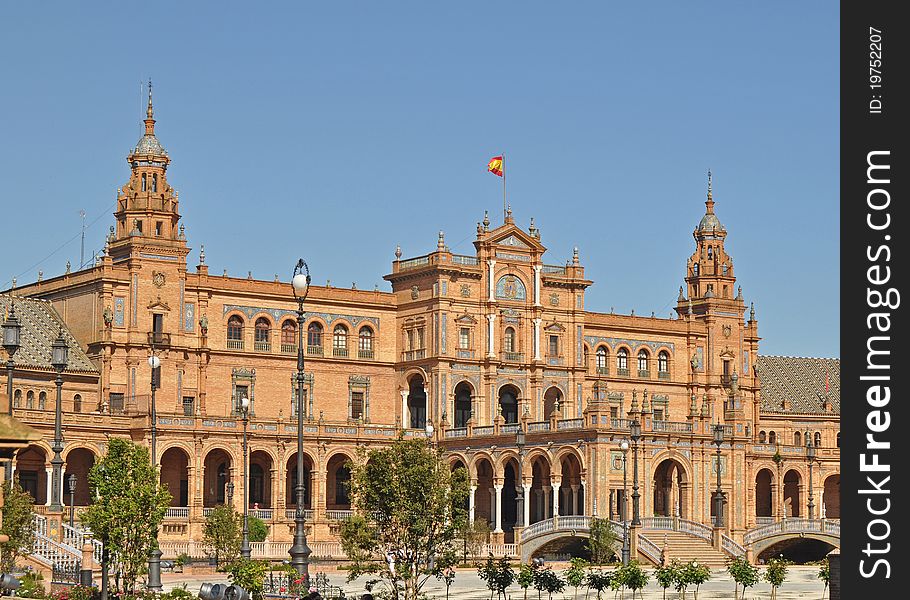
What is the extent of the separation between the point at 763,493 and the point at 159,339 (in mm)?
44525

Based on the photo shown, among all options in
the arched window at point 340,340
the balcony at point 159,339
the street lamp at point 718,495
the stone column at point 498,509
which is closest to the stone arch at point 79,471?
the balcony at point 159,339

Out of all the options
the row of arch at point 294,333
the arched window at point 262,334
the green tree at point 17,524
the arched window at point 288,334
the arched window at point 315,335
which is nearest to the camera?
the green tree at point 17,524

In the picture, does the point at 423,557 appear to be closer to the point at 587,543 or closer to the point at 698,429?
the point at 587,543

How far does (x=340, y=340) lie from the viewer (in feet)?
346

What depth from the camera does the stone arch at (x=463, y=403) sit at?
105 metres

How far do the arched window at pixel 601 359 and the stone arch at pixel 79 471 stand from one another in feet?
121

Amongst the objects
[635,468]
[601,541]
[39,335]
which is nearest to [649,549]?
[601,541]

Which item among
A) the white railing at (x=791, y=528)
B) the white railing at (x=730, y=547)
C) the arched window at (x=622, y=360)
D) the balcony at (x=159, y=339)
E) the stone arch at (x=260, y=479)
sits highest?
the balcony at (x=159, y=339)

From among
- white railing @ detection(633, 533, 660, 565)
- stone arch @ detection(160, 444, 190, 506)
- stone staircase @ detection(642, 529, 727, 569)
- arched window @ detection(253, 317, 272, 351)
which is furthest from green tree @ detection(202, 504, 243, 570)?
arched window @ detection(253, 317, 272, 351)

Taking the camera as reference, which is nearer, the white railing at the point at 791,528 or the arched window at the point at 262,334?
the white railing at the point at 791,528

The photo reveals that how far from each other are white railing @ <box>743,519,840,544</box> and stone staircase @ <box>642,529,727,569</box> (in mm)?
4559

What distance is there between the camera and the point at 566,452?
95250 millimetres

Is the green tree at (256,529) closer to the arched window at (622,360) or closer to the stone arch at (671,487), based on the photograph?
the stone arch at (671,487)

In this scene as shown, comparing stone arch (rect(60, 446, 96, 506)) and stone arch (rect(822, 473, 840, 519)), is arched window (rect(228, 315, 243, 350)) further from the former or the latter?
stone arch (rect(822, 473, 840, 519))
